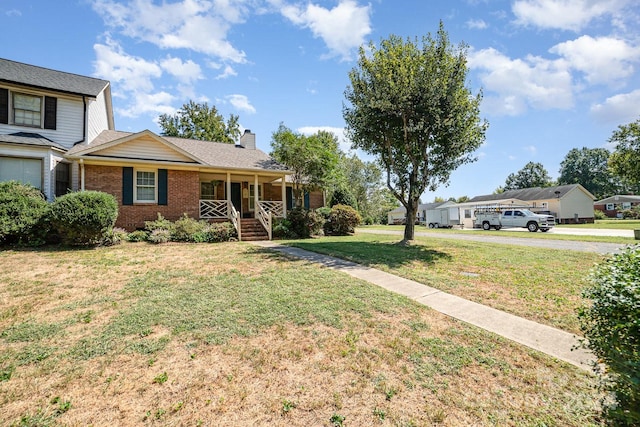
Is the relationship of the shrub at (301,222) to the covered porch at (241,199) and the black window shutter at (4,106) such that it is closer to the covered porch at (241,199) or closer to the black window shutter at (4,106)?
the covered porch at (241,199)

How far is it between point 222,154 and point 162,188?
454cm

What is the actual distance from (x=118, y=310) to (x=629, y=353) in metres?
6.01

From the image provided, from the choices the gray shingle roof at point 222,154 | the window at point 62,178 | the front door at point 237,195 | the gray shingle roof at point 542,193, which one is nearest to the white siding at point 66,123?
the gray shingle roof at point 222,154

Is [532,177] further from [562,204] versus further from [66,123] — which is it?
[66,123]

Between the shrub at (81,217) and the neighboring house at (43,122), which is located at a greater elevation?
the neighboring house at (43,122)

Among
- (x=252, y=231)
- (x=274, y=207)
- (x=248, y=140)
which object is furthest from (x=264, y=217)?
(x=248, y=140)

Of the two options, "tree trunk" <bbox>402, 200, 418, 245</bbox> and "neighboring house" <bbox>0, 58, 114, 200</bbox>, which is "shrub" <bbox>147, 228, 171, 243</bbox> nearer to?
"neighboring house" <bbox>0, 58, 114, 200</bbox>

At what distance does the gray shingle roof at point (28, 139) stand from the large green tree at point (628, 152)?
118ft

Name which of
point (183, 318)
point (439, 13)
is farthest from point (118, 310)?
point (439, 13)

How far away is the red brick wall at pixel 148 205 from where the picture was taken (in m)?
12.1

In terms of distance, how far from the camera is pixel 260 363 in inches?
121

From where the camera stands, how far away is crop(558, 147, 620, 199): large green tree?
2383 inches

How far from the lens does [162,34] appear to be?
434 inches

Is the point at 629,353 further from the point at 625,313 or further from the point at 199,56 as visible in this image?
the point at 199,56
